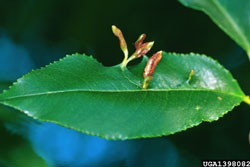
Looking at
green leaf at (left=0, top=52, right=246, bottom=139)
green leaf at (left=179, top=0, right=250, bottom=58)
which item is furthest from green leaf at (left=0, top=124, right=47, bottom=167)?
green leaf at (left=179, top=0, right=250, bottom=58)

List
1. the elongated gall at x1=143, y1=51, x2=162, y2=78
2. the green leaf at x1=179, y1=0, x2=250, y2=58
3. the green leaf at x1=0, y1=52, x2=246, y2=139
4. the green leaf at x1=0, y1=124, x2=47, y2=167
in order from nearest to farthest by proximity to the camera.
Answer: the green leaf at x1=0, y1=52, x2=246, y2=139
the elongated gall at x1=143, y1=51, x2=162, y2=78
the green leaf at x1=179, y1=0, x2=250, y2=58
the green leaf at x1=0, y1=124, x2=47, y2=167

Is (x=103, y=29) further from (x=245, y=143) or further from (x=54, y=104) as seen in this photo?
(x=54, y=104)

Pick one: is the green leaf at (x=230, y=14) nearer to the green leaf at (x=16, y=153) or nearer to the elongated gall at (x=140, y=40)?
the elongated gall at (x=140, y=40)

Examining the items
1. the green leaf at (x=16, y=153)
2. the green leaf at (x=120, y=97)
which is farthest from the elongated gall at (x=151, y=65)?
the green leaf at (x=16, y=153)

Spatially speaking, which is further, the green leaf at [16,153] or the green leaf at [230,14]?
the green leaf at [16,153]

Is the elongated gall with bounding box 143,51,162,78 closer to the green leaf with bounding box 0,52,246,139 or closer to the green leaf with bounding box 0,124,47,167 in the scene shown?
the green leaf with bounding box 0,52,246,139

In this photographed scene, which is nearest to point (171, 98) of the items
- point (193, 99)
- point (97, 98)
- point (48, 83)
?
point (193, 99)
